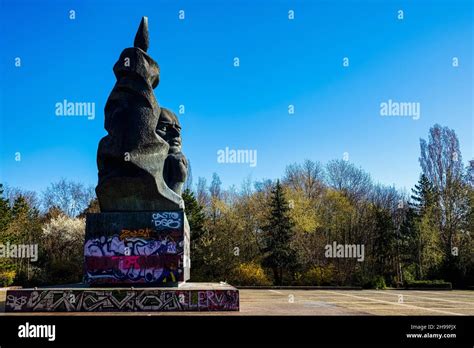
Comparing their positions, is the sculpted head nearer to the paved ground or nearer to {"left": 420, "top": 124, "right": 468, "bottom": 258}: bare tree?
the paved ground

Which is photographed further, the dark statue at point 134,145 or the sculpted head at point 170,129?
the sculpted head at point 170,129

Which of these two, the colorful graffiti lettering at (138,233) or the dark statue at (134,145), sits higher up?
the dark statue at (134,145)

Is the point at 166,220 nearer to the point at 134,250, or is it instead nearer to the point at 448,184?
the point at 134,250

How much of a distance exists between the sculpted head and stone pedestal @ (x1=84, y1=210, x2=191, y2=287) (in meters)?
3.90

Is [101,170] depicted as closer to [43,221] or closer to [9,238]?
[9,238]

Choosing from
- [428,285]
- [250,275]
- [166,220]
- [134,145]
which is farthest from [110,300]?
[428,285]

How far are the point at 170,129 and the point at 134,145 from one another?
2893mm

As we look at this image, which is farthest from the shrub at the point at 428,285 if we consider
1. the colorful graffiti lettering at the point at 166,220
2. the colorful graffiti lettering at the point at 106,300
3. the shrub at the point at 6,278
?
the shrub at the point at 6,278

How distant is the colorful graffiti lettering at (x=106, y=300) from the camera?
13.0m

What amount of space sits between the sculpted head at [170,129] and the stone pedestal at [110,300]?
638 cm

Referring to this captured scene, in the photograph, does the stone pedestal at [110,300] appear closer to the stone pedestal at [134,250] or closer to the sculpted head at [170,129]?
the stone pedestal at [134,250]

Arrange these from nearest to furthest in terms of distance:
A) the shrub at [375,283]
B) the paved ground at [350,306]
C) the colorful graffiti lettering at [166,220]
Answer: the paved ground at [350,306], the colorful graffiti lettering at [166,220], the shrub at [375,283]

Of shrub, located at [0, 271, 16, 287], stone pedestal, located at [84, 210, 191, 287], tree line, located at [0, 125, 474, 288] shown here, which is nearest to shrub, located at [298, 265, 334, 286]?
tree line, located at [0, 125, 474, 288]
